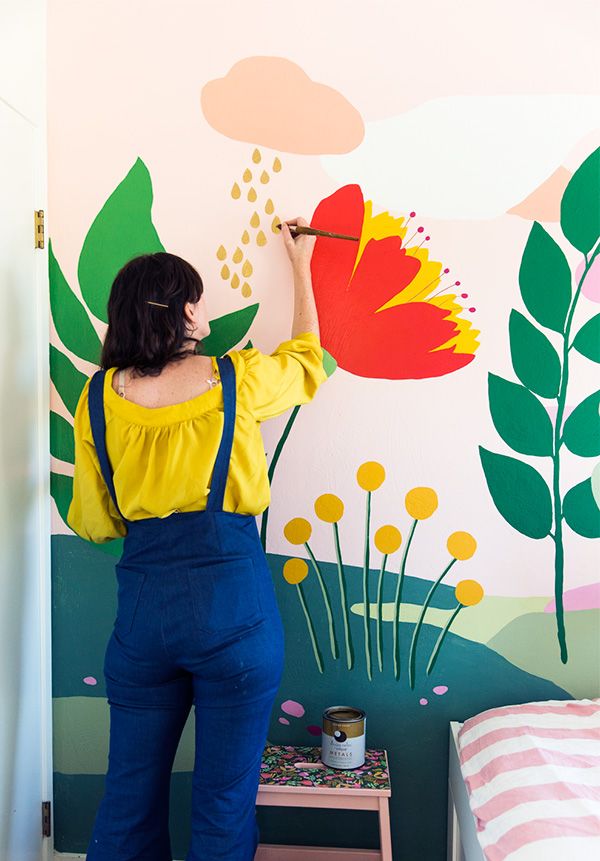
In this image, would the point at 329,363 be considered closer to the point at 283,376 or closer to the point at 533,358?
the point at 283,376

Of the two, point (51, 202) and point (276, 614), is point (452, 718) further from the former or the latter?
point (51, 202)

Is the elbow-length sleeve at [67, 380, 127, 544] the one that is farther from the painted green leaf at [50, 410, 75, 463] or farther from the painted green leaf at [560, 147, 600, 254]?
the painted green leaf at [560, 147, 600, 254]

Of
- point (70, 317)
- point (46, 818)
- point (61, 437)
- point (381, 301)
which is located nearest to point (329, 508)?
point (381, 301)

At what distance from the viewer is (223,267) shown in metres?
2.26

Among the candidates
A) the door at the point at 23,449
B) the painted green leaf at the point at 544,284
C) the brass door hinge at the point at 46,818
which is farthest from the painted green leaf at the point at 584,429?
the brass door hinge at the point at 46,818

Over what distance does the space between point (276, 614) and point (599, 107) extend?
1525mm

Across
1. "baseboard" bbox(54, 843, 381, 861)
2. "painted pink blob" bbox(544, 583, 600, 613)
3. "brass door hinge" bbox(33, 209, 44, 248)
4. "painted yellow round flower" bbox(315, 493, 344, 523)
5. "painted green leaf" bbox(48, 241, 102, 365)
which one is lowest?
"baseboard" bbox(54, 843, 381, 861)

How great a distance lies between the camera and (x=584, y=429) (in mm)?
2211

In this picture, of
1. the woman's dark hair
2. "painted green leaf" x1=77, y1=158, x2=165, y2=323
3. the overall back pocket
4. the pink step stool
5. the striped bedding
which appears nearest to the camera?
the striped bedding

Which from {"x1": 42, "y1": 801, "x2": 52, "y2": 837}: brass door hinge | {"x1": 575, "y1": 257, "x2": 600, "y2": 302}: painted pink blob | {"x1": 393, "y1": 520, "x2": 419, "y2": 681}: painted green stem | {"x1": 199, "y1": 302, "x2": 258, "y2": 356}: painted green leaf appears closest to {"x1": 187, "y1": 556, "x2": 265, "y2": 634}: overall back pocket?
{"x1": 393, "y1": 520, "x2": 419, "y2": 681}: painted green stem

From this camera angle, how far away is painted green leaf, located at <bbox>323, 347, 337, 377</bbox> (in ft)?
7.30

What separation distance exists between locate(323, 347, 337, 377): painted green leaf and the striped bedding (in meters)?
0.98

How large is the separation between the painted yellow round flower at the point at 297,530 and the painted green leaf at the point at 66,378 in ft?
2.24

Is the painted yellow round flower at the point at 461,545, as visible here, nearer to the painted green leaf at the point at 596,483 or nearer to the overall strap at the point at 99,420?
the painted green leaf at the point at 596,483
